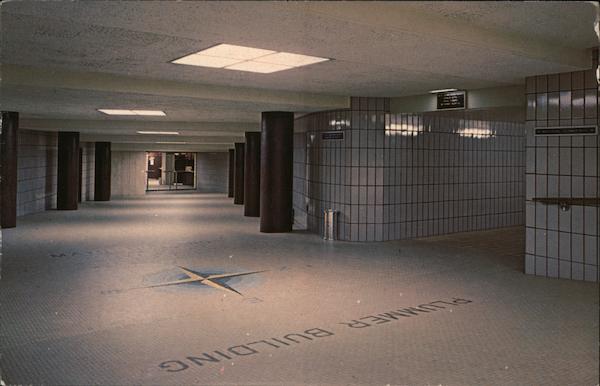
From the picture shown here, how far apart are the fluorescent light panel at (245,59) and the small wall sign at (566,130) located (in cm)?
388

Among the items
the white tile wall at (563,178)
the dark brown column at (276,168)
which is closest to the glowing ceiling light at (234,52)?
the white tile wall at (563,178)

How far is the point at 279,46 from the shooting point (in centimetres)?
615

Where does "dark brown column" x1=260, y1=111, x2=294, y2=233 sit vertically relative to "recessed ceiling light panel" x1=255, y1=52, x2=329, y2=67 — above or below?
below

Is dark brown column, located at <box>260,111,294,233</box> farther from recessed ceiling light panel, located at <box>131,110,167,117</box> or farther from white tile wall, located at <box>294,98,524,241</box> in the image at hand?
recessed ceiling light panel, located at <box>131,110,167,117</box>

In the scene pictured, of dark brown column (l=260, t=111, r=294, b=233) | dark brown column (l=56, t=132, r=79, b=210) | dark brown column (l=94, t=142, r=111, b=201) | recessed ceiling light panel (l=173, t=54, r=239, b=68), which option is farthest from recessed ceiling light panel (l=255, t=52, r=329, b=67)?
dark brown column (l=94, t=142, r=111, b=201)

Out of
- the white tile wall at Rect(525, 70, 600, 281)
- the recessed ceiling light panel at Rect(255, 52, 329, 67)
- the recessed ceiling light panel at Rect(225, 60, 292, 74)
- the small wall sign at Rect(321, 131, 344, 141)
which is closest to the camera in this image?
the recessed ceiling light panel at Rect(255, 52, 329, 67)

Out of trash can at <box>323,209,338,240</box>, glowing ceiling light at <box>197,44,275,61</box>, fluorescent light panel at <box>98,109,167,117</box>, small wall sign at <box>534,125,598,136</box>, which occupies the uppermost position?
fluorescent light panel at <box>98,109,167,117</box>

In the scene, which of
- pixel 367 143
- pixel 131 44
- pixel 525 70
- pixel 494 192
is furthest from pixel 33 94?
pixel 494 192

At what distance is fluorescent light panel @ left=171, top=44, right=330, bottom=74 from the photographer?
7.15 meters

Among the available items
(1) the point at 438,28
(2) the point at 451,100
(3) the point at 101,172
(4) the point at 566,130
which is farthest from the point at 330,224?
(3) the point at 101,172

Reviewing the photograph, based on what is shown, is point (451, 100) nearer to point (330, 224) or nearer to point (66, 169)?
point (330, 224)

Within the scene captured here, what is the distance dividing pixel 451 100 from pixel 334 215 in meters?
3.85

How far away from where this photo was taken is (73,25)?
582 cm

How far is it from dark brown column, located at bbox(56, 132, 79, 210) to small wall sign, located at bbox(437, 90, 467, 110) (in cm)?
1476
